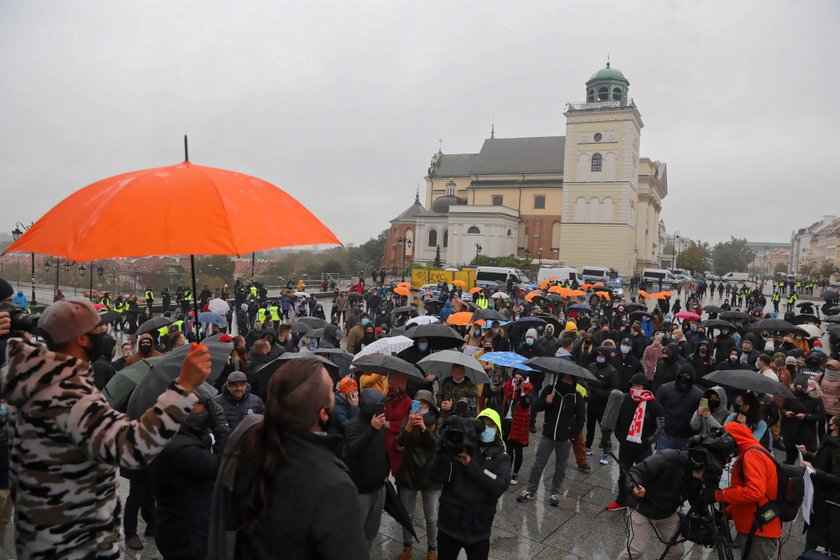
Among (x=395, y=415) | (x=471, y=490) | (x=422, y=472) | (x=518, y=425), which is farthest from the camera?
(x=518, y=425)

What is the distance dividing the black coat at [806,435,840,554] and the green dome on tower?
196 feet

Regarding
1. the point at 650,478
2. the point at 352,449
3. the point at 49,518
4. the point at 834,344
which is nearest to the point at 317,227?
the point at 49,518

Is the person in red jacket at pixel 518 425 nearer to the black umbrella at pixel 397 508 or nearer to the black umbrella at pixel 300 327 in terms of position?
the black umbrella at pixel 397 508

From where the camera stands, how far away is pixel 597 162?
190ft

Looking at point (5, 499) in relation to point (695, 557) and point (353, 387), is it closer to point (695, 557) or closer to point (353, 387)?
point (353, 387)

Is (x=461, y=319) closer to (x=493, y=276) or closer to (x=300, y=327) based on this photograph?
(x=300, y=327)

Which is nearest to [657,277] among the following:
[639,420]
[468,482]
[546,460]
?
[639,420]

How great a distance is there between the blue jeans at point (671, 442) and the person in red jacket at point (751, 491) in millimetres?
2186

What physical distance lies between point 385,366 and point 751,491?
3.28 metres

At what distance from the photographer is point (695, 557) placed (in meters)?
5.01

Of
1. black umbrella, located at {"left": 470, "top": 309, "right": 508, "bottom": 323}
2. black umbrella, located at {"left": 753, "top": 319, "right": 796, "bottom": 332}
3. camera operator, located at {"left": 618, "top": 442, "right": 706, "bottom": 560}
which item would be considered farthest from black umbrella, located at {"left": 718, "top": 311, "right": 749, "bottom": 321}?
camera operator, located at {"left": 618, "top": 442, "right": 706, "bottom": 560}

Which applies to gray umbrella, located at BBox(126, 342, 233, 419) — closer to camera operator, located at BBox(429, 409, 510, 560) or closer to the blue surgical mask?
camera operator, located at BBox(429, 409, 510, 560)

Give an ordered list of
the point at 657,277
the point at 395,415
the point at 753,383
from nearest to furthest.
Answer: the point at 395,415, the point at 753,383, the point at 657,277

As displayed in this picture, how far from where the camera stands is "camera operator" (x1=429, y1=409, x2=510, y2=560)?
3707 mm
